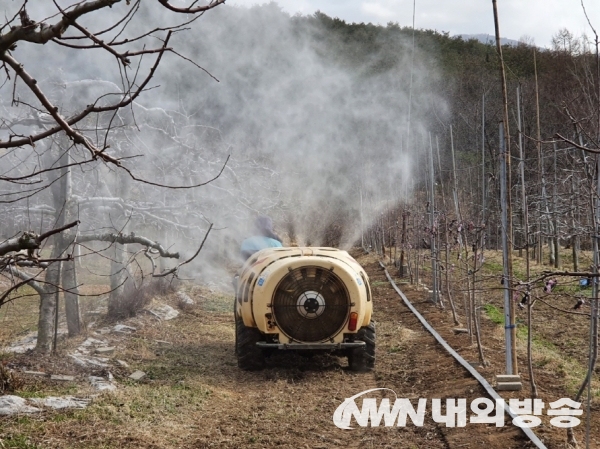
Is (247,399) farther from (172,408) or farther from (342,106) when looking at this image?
(342,106)

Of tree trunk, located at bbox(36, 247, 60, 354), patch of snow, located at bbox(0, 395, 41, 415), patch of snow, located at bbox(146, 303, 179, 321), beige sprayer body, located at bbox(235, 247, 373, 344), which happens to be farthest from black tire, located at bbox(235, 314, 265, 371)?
patch of snow, located at bbox(146, 303, 179, 321)

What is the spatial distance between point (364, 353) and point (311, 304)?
127cm

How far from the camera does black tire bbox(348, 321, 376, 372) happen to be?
39.3 ft

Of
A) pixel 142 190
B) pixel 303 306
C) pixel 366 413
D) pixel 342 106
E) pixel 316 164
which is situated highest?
pixel 342 106

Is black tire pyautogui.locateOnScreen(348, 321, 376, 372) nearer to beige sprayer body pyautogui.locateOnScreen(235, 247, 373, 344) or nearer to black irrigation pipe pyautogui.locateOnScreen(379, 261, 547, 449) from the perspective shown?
beige sprayer body pyautogui.locateOnScreen(235, 247, 373, 344)

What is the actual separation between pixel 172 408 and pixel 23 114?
9467 mm

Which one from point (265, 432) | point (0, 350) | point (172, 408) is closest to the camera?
point (265, 432)

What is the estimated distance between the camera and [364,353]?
1196cm

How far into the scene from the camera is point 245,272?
1277 cm

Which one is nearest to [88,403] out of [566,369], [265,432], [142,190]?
[265,432]

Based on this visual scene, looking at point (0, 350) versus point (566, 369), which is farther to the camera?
point (0, 350)

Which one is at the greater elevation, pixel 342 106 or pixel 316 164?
pixel 342 106
